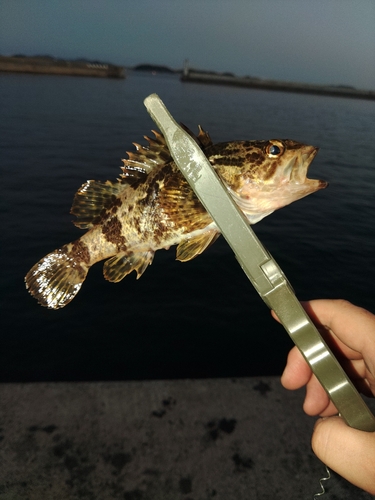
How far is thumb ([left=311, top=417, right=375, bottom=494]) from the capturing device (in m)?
2.05

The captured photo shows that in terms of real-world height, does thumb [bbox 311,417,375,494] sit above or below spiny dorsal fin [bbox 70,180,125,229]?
below

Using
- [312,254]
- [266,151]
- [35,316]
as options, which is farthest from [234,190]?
[312,254]

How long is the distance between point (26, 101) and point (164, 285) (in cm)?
3981

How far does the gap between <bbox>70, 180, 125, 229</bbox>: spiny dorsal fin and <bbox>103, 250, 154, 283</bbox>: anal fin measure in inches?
20.3

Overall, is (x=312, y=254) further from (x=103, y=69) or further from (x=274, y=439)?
(x=103, y=69)

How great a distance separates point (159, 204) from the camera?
3.24 m

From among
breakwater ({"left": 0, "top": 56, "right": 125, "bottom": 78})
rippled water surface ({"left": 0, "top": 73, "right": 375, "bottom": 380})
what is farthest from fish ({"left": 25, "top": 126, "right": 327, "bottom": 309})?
breakwater ({"left": 0, "top": 56, "right": 125, "bottom": 78})

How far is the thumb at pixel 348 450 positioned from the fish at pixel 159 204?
1.62 meters

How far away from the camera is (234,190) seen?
319 centimetres

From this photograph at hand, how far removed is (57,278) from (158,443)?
233cm

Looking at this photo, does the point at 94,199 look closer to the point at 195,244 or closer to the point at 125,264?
the point at 125,264

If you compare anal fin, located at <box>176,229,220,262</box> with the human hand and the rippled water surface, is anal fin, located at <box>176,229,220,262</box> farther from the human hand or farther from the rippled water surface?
the rippled water surface

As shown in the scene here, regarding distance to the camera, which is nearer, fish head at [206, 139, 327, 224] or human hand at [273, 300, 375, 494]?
human hand at [273, 300, 375, 494]

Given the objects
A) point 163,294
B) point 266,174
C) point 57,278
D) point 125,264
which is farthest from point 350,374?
point 163,294
